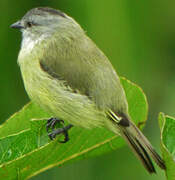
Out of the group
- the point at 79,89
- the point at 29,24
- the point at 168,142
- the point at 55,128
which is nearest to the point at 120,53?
the point at 29,24

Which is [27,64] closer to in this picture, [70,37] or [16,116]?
[70,37]

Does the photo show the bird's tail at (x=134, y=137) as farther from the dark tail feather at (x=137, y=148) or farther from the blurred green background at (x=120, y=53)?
the blurred green background at (x=120, y=53)

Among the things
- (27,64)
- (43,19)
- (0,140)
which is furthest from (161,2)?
(0,140)

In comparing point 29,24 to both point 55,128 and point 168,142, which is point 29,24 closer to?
point 55,128

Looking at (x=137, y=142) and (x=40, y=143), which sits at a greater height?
(x=40, y=143)

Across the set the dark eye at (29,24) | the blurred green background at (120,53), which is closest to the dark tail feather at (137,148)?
the blurred green background at (120,53)

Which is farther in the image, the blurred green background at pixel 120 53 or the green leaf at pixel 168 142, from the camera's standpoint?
the blurred green background at pixel 120 53
